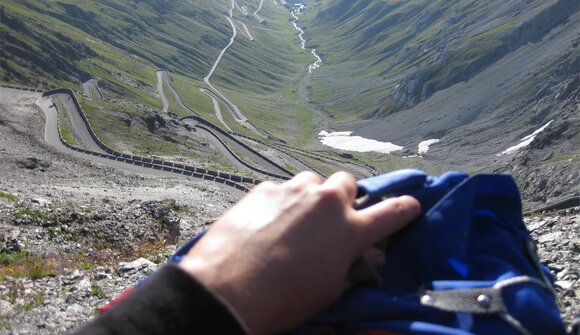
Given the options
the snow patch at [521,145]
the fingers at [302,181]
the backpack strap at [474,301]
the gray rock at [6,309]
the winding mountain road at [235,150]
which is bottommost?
the winding mountain road at [235,150]

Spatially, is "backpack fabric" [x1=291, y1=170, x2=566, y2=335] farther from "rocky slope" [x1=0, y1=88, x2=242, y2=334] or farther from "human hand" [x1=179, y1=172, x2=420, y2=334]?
"rocky slope" [x1=0, y1=88, x2=242, y2=334]

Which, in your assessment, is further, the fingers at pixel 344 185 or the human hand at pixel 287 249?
the fingers at pixel 344 185

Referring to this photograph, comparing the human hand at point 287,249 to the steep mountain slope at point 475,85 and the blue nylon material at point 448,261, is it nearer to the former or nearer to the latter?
the blue nylon material at point 448,261

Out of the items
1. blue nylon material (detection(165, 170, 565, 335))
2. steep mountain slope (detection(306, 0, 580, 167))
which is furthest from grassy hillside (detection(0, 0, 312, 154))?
blue nylon material (detection(165, 170, 565, 335))

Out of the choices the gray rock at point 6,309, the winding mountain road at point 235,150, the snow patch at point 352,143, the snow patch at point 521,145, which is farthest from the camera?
the snow patch at point 352,143

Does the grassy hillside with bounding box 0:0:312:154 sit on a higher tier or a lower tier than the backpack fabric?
lower

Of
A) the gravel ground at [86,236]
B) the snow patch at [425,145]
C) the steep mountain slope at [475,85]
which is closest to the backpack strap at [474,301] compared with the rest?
the gravel ground at [86,236]

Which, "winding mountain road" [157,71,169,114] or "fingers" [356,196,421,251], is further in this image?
"winding mountain road" [157,71,169,114]

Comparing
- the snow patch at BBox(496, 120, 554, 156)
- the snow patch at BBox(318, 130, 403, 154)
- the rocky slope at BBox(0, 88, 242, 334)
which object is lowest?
the snow patch at BBox(318, 130, 403, 154)
